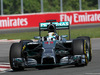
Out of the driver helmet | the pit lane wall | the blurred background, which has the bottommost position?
the driver helmet

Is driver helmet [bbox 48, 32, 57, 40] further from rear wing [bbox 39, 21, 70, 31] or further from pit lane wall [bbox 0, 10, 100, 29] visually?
pit lane wall [bbox 0, 10, 100, 29]

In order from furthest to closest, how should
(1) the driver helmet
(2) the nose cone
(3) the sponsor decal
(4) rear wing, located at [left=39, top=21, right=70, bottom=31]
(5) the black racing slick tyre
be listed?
(3) the sponsor decal < (4) rear wing, located at [left=39, top=21, right=70, bottom=31] < (2) the nose cone < (1) the driver helmet < (5) the black racing slick tyre

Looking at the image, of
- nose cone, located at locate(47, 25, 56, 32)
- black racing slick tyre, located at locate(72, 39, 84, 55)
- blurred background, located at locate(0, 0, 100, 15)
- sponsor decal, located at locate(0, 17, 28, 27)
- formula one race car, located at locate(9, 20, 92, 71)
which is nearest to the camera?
formula one race car, located at locate(9, 20, 92, 71)

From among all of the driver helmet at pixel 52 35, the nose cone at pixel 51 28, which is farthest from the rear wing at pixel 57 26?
the driver helmet at pixel 52 35

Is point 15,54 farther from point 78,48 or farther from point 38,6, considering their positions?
point 38,6

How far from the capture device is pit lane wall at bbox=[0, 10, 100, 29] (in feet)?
117

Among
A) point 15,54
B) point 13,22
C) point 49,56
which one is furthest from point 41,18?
point 49,56

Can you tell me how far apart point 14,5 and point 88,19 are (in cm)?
1171

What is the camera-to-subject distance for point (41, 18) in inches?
1457

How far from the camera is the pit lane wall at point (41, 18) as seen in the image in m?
35.6

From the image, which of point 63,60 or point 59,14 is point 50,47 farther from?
point 59,14

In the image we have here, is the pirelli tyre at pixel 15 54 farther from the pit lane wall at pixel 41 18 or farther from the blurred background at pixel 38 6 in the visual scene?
the blurred background at pixel 38 6

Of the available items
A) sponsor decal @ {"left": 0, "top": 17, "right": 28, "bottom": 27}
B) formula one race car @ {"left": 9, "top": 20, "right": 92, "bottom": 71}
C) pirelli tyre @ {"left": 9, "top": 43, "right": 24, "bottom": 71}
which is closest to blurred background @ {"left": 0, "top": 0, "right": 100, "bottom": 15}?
sponsor decal @ {"left": 0, "top": 17, "right": 28, "bottom": 27}

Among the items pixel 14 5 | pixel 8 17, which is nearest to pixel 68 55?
pixel 8 17
